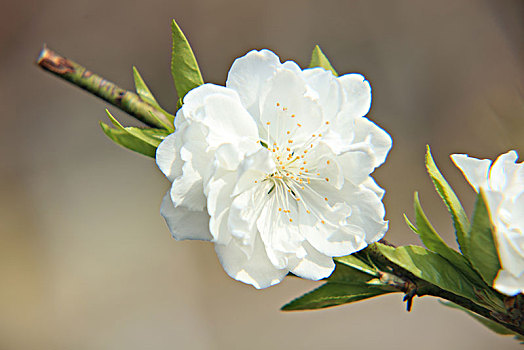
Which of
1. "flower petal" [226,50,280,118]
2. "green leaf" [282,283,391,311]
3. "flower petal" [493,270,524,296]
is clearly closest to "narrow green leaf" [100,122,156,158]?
"flower petal" [226,50,280,118]

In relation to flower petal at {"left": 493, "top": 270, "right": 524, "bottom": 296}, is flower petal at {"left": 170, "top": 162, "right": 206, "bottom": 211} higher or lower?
higher

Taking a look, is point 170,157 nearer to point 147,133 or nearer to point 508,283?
point 147,133

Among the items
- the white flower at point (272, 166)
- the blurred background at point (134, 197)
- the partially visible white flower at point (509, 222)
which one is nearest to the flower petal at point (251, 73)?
the white flower at point (272, 166)

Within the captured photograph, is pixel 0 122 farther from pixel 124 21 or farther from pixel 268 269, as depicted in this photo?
pixel 268 269

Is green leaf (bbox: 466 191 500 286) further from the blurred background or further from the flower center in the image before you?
the blurred background

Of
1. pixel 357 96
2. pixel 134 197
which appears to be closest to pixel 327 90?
pixel 357 96

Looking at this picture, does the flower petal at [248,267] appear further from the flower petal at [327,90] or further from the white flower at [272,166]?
the flower petal at [327,90]

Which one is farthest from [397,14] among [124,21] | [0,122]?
[0,122]
